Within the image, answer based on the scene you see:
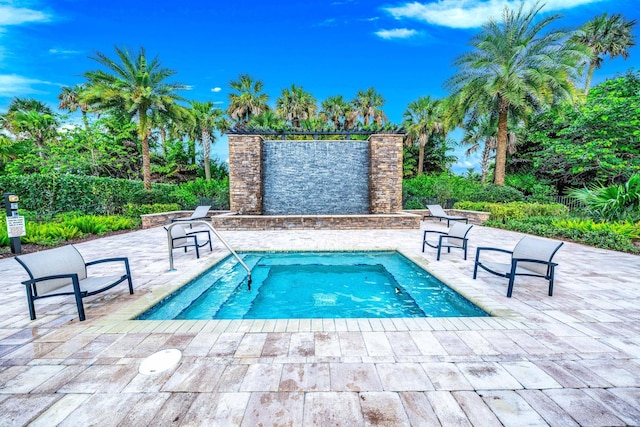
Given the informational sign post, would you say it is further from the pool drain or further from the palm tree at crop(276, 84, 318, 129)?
the palm tree at crop(276, 84, 318, 129)

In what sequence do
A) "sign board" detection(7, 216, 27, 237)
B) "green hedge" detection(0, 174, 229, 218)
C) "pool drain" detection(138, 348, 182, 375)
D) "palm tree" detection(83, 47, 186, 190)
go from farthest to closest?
"palm tree" detection(83, 47, 186, 190) < "green hedge" detection(0, 174, 229, 218) < "sign board" detection(7, 216, 27, 237) < "pool drain" detection(138, 348, 182, 375)

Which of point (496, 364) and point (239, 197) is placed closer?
point (496, 364)

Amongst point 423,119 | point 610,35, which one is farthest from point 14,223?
point 610,35

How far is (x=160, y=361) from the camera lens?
2195 millimetres

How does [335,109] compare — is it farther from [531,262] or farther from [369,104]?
[531,262]

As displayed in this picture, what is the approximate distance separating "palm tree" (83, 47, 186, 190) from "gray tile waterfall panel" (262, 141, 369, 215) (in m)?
6.50

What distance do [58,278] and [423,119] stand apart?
2515 cm

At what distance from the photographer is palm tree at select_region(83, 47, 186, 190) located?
44.4 feet

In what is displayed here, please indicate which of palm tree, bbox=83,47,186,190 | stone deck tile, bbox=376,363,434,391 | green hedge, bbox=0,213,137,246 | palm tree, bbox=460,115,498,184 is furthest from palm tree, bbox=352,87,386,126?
stone deck tile, bbox=376,363,434,391

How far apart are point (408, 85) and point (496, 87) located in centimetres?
1466

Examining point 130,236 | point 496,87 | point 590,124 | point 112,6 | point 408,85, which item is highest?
point 408,85

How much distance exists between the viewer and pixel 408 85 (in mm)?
25844

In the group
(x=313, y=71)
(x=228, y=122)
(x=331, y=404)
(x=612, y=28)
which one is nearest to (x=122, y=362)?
(x=331, y=404)

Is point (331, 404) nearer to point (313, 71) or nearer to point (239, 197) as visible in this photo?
point (239, 197)
